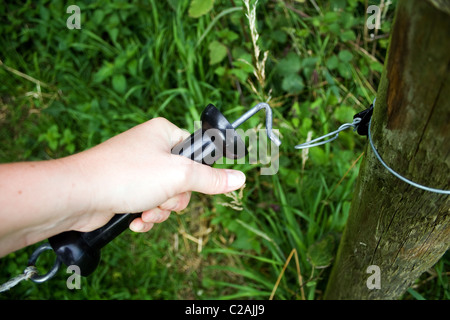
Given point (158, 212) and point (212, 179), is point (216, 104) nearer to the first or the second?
point (158, 212)

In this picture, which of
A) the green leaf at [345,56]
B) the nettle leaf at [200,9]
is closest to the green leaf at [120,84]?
the nettle leaf at [200,9]

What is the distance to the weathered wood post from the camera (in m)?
0.63

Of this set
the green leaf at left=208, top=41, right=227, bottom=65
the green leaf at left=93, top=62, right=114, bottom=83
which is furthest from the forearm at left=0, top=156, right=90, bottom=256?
the green leaf at left=93, top=62, right=114, bottom=83

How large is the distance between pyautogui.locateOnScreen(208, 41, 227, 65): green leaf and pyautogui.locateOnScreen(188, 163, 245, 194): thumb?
1136 millimetres

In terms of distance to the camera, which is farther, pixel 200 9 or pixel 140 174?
pixel 200 9

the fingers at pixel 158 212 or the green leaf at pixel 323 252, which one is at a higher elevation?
the fingers at pixel 158 212

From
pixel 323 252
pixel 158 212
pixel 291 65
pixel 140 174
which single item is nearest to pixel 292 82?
pixel 291 65

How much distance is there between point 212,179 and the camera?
1259 millimetres

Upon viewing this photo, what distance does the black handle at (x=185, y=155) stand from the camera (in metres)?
1.09

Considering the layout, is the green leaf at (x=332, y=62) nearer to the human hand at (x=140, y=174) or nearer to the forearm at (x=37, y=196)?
the human hand at (x=140, y=174)

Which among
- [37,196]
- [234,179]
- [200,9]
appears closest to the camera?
[37,196]

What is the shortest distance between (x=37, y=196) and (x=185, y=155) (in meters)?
0.45

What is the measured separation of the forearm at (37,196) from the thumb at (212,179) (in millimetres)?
340

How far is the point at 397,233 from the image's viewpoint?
1.07m
